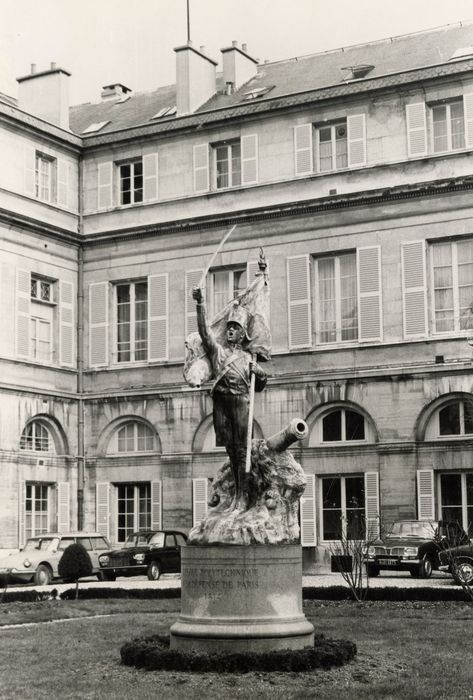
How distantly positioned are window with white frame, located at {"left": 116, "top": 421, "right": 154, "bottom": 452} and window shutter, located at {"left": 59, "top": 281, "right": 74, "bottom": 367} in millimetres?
2551

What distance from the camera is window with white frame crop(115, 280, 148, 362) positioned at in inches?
1407

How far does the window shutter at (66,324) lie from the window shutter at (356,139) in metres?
9.28

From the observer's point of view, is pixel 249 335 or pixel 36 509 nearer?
pixel 249 335

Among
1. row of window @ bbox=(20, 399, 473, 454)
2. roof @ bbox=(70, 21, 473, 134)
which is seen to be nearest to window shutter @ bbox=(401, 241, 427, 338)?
row of window @ bbox=(20, 399, 473, 454)

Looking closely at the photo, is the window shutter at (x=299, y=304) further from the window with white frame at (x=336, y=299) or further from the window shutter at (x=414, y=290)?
the window shutter at (x=414, y=290)

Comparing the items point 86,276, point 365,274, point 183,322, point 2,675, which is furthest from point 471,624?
point 86,276

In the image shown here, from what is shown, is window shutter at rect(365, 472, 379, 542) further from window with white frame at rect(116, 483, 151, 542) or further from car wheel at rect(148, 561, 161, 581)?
window with white frame at rect(116, 483, 151, 542)

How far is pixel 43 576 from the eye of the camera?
2917 centimetres

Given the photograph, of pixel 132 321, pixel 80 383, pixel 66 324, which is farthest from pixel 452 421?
pixel 66 324

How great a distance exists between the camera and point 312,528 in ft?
105

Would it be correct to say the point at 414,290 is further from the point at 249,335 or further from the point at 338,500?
the point at 249,335

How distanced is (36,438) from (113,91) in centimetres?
1682

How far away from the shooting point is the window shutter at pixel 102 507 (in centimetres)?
3506

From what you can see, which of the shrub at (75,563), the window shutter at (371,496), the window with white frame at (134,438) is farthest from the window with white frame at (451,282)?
the shrub at (75,563)
